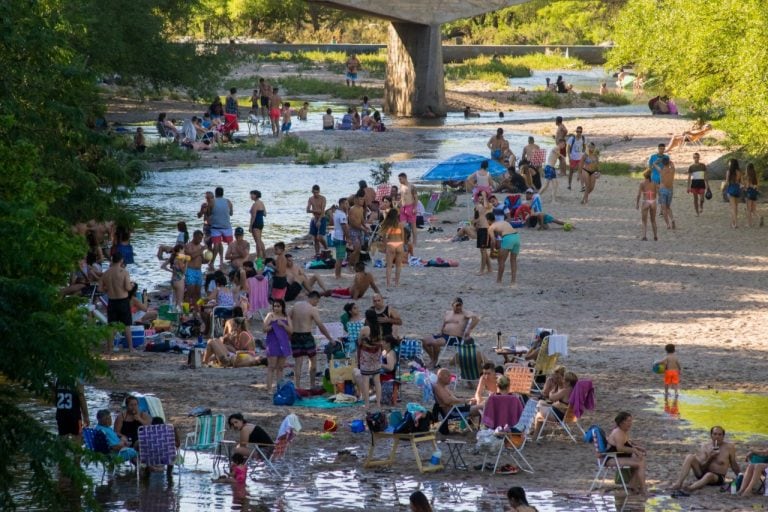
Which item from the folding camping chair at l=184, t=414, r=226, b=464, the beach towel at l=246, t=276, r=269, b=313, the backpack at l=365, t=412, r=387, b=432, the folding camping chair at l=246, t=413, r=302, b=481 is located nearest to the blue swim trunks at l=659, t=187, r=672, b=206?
the beach towel at l=246, t=276, r=269, b=313

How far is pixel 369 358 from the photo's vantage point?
15.3 meters

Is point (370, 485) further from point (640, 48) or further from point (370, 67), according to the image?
point (370, 67)

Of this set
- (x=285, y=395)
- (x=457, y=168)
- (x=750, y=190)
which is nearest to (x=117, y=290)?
(x=285, y=395)

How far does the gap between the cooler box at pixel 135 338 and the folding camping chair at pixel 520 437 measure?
655 cm

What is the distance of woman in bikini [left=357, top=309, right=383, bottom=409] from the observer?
15.1 meters

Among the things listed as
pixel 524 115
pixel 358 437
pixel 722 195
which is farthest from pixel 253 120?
pixel 358 437

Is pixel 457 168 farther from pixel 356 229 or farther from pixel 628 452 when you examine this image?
pixel 628 452

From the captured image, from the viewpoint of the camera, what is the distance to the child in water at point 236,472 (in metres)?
13.0

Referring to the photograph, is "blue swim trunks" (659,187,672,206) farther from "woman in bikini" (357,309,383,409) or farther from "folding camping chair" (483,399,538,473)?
"folding camping chair" (483,399,538,473)

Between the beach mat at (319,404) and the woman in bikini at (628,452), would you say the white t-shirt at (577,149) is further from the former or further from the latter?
the woman in bikini at (628,452)

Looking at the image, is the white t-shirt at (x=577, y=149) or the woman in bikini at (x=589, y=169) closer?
the woman in bikini at (x=589, y=169)

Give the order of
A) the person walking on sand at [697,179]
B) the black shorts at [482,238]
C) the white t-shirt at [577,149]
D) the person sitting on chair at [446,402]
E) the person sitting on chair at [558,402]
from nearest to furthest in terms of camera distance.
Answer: the person sitting on chair at [558,402], the person sitting on chair at [446,402], the black shorts at [482,238], the person walking on sand at [697,179], the white t-shirt at [577,149]

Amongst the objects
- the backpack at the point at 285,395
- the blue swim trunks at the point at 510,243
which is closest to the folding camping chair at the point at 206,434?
the backpack at the point at 285,395

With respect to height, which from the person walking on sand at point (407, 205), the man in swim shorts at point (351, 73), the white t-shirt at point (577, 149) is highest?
the man in swim shorts at point (351, 73)
